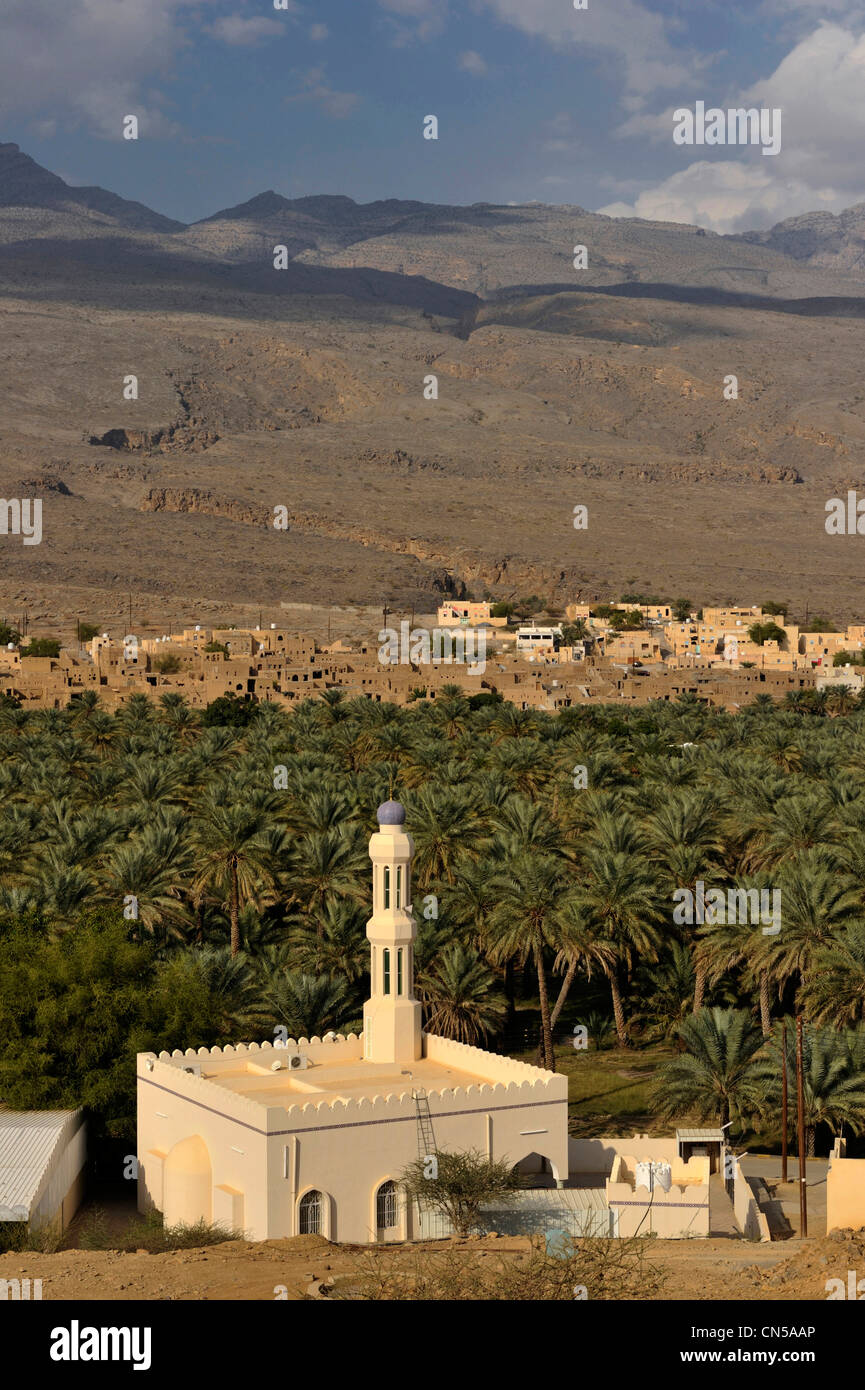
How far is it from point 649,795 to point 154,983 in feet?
59.5

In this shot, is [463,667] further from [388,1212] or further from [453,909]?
[388,1212]

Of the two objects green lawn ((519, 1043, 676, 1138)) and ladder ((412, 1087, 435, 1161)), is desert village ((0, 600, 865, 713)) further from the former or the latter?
ladder ((412, 1087, 435, 1161))

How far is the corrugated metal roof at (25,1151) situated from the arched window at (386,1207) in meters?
3.91

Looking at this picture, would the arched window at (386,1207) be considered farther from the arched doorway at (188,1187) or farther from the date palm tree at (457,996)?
the date palm tree at (457,996)

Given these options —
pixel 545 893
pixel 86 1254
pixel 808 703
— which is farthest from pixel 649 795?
pixel 808 703

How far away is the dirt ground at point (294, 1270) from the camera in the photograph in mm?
15141

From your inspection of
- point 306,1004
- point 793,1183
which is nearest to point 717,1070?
point 793,1183

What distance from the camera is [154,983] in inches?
1125

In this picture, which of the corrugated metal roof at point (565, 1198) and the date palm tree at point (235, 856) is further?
the date palm tree at point (235, 856)

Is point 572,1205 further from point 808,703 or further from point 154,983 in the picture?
point 808,703

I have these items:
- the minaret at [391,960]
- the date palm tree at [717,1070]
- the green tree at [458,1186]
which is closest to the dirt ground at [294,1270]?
the green tree at [458,1186]

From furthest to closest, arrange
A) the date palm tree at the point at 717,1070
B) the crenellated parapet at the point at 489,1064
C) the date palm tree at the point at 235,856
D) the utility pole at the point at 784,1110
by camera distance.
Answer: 1. the date palm tree at the point at 235,856
2. the date palm tree at the point at 717,1070
3. the utility pole at the point at 784,1110
4. the crenellated parapet at the point at 489,1064

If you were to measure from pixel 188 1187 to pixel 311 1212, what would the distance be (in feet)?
5.43

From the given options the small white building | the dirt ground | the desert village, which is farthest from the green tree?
the desert village
